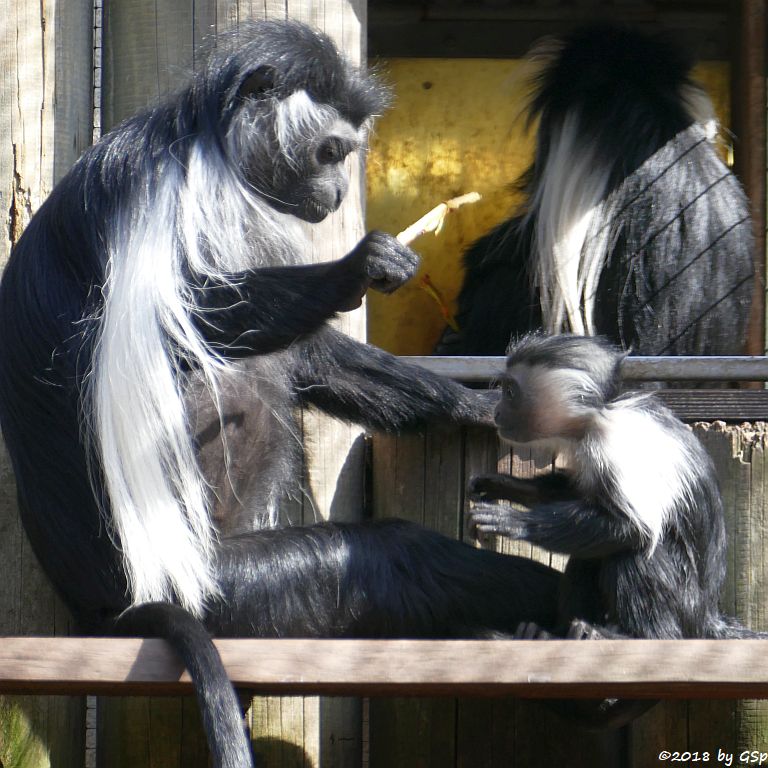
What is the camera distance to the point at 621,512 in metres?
1.78

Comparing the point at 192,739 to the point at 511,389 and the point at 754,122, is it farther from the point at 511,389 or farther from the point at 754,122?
the point at 754,122

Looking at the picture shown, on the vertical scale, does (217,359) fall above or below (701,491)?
above

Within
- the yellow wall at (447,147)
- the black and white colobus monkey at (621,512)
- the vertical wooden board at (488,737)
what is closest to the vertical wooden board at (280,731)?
the vertical wooden board at (488,737)

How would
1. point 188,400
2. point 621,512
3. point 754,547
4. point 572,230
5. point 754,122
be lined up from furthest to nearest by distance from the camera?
point 754,122
point 572,230
point 754,547
point 188,400
point 621,512

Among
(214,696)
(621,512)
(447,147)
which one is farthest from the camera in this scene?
(447,147)

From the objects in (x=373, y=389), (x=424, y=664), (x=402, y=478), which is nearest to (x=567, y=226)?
(x=373, y=389)

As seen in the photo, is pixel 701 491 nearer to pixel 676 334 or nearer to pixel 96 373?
pixel 96 373

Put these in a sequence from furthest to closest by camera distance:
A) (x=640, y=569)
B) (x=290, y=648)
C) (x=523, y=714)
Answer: (x=523, y=714), (x=640, y=569), (x=290, y=648)

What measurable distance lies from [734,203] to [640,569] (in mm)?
1458

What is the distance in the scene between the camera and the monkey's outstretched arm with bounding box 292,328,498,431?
85.5 inches

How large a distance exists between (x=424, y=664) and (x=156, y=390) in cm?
57

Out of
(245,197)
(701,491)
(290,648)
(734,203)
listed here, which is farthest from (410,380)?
(734,203)

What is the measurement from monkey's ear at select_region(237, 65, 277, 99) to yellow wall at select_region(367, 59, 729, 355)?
1.62m

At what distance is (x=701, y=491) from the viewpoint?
185 centimetres
